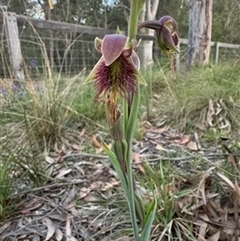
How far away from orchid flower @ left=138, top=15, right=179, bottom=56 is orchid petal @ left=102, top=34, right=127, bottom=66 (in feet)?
0.47

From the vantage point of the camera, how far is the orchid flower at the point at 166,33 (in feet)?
2.24

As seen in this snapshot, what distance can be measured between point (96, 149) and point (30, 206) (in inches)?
21.3

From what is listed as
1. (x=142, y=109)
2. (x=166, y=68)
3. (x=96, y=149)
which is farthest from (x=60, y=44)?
(x=96, y=149)

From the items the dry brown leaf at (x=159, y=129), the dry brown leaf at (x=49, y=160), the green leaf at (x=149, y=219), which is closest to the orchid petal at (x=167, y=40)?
the green leaf at (x=149, y=219)

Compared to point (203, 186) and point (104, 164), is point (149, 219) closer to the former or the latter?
point (203, 186)

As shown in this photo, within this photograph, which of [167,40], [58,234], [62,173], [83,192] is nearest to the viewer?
[167,40]

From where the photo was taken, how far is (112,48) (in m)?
0.55

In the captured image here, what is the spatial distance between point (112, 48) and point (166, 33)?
0.62 feet

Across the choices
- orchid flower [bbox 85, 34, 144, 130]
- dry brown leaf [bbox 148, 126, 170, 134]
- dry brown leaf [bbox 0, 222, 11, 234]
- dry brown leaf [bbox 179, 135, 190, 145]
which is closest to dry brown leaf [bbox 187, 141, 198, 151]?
dry brown leaf [bbox 179, 135, 190, 145]

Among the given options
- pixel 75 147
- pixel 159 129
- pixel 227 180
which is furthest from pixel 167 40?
pixel 159 129

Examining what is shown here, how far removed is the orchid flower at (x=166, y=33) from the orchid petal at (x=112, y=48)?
5.7 inches

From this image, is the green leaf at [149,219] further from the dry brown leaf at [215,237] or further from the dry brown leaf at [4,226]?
the dry brown leaf at [4,226]

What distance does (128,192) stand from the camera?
733 millimetres

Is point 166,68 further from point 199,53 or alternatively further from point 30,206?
point 30,206
